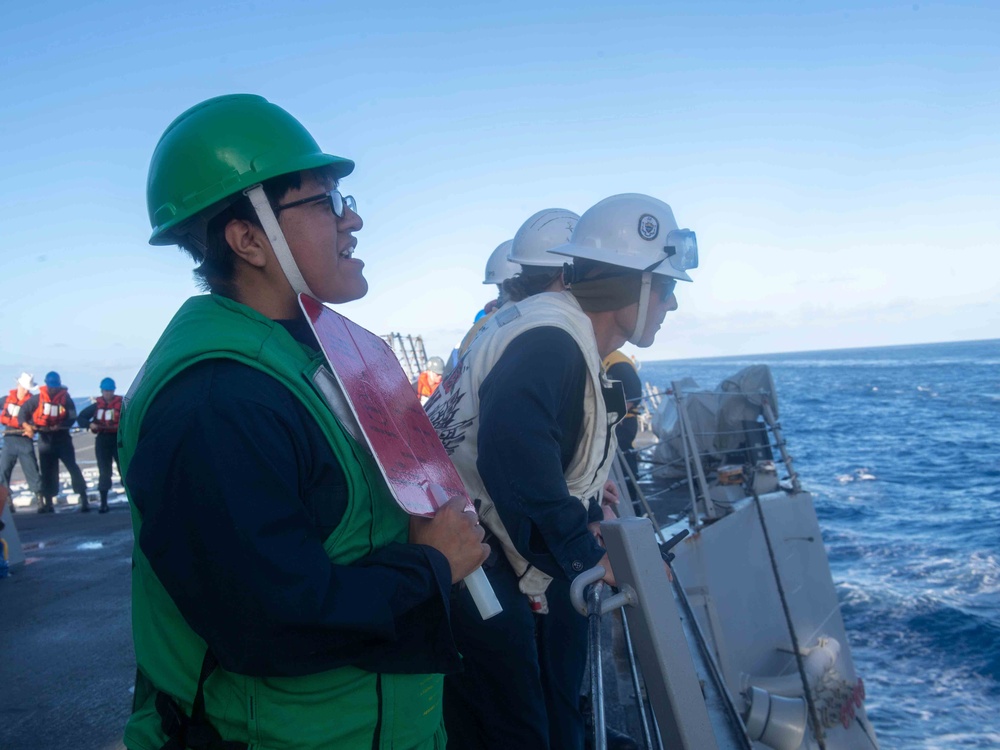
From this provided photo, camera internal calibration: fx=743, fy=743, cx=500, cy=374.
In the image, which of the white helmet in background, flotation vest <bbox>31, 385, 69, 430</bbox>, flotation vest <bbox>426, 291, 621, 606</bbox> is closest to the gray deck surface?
flotation vest <bbox>426, 291, 621, 606</bbox>

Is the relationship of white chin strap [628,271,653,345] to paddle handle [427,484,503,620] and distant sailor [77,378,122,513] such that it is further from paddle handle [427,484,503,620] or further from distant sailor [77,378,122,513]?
distant sailor [77,378,122,513]

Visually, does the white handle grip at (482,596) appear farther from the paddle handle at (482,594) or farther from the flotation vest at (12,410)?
the flotation vest at (12,410)

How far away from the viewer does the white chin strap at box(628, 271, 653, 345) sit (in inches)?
120

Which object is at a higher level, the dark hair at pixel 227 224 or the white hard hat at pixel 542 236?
the white hard hat at pixel 542 236

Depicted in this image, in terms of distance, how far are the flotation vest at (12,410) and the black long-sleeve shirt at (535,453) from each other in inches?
468

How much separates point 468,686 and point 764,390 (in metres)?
7.86

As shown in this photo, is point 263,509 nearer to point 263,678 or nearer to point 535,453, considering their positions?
point 263,678

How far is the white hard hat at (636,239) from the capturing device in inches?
120

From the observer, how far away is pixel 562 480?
2398 mm

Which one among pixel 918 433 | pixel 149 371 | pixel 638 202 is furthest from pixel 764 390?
pixel 918 433

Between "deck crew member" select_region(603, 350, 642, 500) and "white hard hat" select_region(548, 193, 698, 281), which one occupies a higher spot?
"white hard hat" select_region(548, 193, 698, 281)

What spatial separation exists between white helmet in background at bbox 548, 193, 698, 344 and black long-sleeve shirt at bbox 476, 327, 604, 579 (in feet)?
2.11

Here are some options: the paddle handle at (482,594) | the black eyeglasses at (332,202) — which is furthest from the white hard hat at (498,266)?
the paddle handle at (482,594)

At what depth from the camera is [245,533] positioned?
4.15ft
